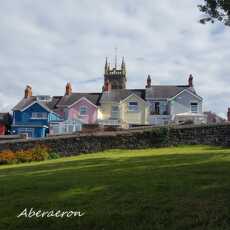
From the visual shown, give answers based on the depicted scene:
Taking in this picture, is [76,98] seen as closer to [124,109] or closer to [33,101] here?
[33,101]

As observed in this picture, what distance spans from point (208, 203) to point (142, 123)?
171ft

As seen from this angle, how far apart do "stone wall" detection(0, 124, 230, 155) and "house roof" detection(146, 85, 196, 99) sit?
94.6ft

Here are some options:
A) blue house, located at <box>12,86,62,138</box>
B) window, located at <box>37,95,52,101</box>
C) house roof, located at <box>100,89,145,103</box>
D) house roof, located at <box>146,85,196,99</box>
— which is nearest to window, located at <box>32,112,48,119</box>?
blue house, located at <box>12,86,62,138</box>

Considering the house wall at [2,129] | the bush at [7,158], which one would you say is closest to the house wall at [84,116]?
the house wall at [2,129]

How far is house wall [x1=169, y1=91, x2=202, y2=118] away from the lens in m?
60.8

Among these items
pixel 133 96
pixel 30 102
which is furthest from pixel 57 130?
pixel 133 96

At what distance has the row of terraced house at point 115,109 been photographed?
6062cm

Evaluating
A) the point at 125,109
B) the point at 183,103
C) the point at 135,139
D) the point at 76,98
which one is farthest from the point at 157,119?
the point at 135,139

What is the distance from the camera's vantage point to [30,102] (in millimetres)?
63438

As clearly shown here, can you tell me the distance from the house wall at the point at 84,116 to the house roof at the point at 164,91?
7.90m

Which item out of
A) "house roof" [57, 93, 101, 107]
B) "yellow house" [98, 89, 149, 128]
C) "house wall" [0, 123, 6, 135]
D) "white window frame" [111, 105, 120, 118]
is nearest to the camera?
"house wall" [0, 123, 6, 135]

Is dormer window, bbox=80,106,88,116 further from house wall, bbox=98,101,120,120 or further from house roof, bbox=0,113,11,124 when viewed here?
house roof, bbox=0,113,11,124

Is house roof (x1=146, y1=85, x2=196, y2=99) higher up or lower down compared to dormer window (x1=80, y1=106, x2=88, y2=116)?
higher up

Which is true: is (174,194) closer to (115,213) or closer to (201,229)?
(115,213)
